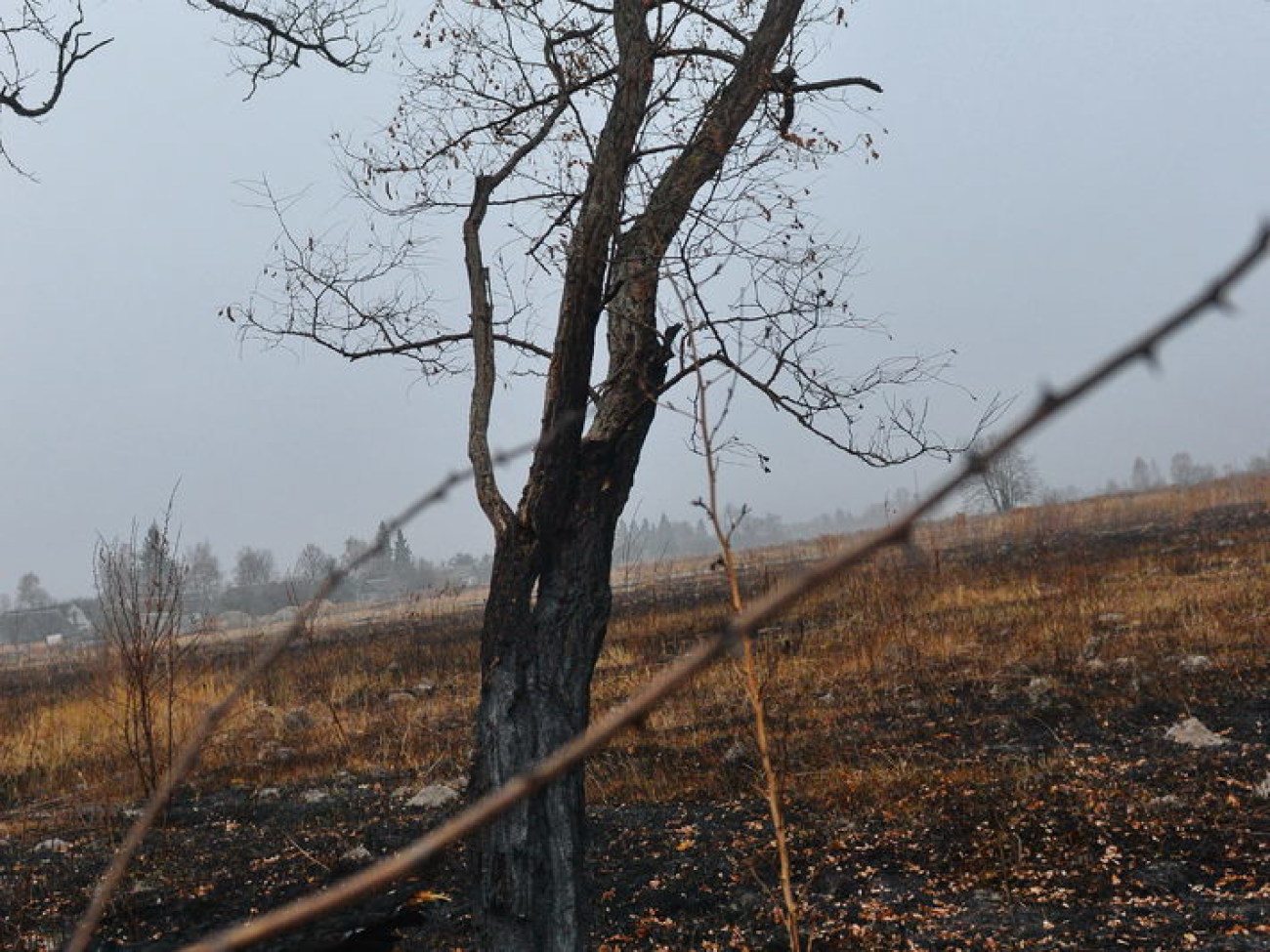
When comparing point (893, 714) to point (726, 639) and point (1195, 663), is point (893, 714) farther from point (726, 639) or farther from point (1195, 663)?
point (726, 639)

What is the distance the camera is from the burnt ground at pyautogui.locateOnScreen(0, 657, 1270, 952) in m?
3.75

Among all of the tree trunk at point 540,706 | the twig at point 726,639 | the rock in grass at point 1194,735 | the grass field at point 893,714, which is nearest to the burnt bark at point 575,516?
the tree trunk at point 540,706

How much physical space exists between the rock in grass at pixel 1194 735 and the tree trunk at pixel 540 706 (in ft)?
12.1

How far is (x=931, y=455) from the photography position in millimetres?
4402

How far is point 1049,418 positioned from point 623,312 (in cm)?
361

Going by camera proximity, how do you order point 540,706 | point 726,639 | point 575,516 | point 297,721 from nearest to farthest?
point 726,639 → point 540,706 → point 575,516 → point 297,721

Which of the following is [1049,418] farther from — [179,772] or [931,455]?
[931,455]

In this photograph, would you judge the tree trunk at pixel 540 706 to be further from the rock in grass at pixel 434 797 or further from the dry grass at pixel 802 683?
the rock in grass at pixel 434 797

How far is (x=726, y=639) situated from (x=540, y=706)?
3.29m

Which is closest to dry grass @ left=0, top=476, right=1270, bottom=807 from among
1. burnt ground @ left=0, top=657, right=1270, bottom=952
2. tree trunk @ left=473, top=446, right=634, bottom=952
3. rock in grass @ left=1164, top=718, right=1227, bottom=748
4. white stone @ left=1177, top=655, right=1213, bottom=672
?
white stone @ left=1177, top=655, right=1213, bottom=672

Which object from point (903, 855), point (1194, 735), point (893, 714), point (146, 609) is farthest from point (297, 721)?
point (1194, 735)

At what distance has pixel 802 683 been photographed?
8891mm

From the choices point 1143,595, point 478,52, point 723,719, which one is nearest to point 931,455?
point 478,52

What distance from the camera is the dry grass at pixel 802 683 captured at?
6.35 meters
